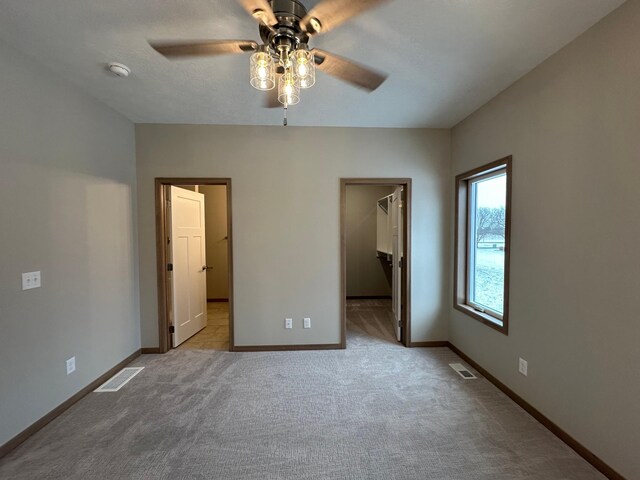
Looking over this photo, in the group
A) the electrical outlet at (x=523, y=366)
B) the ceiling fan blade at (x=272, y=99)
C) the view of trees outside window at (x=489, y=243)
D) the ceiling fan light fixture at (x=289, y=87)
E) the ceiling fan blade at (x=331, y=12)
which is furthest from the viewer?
the view of trees outside window at (x=489, y=243)

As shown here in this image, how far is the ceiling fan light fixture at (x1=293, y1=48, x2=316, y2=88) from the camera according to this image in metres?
1.38

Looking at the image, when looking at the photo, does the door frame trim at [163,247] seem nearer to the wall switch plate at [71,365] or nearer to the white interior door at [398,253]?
the wall switch plate at [71,365]

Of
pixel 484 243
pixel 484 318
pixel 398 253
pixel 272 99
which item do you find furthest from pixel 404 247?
pixel 272 99

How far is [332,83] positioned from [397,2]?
2.80ft

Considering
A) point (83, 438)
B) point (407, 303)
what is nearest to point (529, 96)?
point (407, 303)

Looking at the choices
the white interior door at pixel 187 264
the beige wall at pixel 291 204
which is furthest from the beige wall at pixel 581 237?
the white interior door at pixel 187 264

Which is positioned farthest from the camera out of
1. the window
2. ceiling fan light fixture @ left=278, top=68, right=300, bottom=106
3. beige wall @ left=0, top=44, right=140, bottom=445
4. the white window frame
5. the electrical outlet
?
the white window frame

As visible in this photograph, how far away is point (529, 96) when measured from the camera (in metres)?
2.06

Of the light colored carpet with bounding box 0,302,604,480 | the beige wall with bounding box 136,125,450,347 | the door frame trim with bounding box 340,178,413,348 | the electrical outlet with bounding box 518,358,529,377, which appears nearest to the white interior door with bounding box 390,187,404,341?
the door frame trim with bounding box 340,178,413,348

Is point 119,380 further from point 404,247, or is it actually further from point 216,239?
point 216,239

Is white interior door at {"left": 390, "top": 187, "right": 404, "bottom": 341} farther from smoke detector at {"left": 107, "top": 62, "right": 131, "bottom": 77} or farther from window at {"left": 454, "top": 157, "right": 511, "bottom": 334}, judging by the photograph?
smoke detector at {"left": 107, "top": 62, "right": 131, "bottom": 77}

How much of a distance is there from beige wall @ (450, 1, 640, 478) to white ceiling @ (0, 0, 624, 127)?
264 mm

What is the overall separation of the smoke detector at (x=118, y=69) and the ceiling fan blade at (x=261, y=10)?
1.35 m

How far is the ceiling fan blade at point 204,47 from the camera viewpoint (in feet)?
4.60
